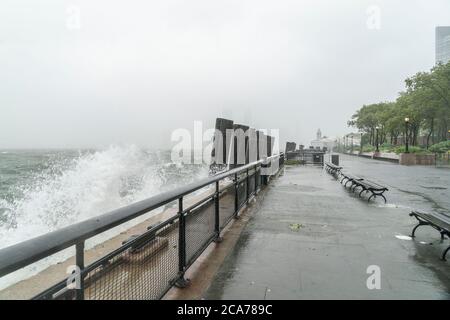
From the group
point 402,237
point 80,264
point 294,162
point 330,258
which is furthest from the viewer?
point 294,162

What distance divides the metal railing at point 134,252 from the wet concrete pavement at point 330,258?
487mm

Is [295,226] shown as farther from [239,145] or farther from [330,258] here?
[239,145]

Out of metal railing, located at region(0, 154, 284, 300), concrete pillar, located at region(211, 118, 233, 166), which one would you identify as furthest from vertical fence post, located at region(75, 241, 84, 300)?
concrete pillar, located at region(211, 118, 233, 166)

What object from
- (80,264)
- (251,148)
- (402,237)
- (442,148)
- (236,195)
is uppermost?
(442,148)

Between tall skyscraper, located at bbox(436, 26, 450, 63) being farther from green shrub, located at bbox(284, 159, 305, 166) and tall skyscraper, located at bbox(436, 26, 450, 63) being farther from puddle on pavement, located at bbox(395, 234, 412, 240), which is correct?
puddle on pavement, located at bbox(395, 234, 412, 240)

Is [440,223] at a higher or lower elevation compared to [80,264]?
lower

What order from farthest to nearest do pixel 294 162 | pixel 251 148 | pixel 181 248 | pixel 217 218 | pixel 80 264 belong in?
pixel 294 162, pixel 251 148, pixel 217 218, pixel 181 248, pixel 80 264

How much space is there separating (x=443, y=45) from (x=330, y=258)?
508 feet

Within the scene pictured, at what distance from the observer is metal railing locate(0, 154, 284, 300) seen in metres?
1.59

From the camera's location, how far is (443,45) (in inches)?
4961

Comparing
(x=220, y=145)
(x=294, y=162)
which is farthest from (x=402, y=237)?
(x=294, y=162)

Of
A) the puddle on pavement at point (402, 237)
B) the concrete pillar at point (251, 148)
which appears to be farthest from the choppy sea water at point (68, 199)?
the puddle on pavement at point (402, 237)

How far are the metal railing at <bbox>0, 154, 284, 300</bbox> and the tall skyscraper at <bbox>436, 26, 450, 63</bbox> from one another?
123 m
